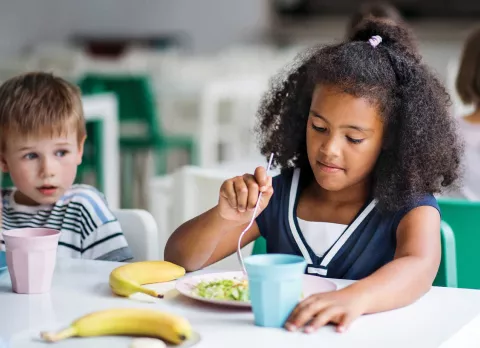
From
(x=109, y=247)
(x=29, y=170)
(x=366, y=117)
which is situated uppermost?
(x=366, y=117)

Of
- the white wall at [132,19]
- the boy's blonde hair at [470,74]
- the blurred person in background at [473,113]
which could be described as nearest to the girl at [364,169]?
the blurred person in background at [473,113]

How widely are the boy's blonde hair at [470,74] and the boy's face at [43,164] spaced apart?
4.34 feet

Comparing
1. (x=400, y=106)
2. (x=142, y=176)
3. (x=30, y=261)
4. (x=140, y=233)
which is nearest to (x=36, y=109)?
(x=140, y=233)

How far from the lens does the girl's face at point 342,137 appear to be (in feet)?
5.27

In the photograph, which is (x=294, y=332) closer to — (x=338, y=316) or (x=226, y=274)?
(x=338, y=316)

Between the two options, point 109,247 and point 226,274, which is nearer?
point 226,274

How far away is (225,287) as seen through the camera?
134 centimetres

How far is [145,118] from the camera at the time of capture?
529cm

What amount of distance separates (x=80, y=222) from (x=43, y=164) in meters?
0.14

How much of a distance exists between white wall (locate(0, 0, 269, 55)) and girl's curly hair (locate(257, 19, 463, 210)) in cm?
923

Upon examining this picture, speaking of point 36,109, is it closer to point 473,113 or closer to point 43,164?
point 43,164

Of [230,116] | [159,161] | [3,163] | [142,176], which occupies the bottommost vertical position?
[142,176]

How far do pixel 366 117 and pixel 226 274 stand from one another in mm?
385

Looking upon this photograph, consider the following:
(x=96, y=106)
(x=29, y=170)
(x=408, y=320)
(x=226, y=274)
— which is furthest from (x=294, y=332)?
(x=96, y=106)
